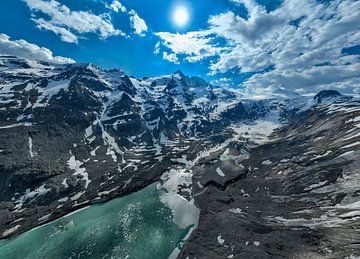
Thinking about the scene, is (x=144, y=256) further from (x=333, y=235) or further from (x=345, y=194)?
(x=345, y=194)

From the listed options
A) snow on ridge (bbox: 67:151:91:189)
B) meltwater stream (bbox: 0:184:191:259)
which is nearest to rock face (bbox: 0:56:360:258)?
snow on ridge (bbox: 67:151:91:189)

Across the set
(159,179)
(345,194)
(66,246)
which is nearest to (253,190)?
(345,194)

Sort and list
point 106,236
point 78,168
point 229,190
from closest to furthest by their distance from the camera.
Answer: point 106,236 < point 229,190 < point 78,168

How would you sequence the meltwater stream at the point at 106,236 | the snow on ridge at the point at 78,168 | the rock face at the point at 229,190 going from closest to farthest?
the rock face at the point at 229,190, the meltwater stream at the point at 106,236, the snow on ridge at the point at 78,168

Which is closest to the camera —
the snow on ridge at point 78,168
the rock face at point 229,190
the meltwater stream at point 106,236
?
the rock face at point 229,190

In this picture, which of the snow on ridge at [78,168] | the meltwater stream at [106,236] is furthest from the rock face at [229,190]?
the meltwater stream at [106,236]

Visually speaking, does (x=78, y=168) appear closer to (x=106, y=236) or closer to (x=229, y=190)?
(x=106, y=236)

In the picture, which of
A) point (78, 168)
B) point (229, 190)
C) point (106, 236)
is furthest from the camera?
point (78, 168)

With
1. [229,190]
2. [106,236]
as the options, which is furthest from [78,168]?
[229,190]

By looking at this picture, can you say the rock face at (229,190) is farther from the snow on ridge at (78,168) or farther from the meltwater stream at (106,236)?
the meltwater stream at (106,236)
